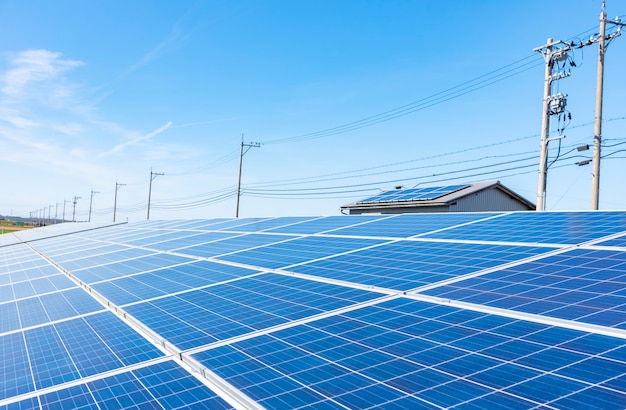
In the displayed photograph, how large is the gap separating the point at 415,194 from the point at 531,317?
88.9ft

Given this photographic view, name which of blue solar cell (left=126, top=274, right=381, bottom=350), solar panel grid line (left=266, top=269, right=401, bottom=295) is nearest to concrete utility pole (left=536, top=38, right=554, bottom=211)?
solar panel grid line (left=266, top=269, right=401, bottom=295)

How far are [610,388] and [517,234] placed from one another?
272 inches

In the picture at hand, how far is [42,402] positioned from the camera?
5.21m

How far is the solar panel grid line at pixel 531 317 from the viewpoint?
483 cm

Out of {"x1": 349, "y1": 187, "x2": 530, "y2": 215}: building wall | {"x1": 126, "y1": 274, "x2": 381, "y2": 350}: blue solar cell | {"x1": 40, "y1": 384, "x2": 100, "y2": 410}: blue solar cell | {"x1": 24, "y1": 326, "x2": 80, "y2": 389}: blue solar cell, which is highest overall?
{"x1": 349, "y1": 187, "x2": 530, "y2": 215}: building wall

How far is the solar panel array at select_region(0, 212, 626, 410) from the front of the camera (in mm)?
4324

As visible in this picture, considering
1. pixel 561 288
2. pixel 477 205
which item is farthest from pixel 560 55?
pixel 561 288

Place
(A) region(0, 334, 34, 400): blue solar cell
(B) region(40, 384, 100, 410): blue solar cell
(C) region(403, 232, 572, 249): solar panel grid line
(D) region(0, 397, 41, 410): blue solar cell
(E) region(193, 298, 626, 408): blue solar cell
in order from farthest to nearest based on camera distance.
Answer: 1. (C) region(403, 232, 572, 249): solar panel grid line
2. (A) region(0, 334, 34, 400): blue solar cell
3. (D) region(0, 397, 41, 410): blue solar cell
4. (B) region(40, 384, 100, 410): blue solar cell
5. (E) region(193, 298, 626, 408): blue solar cell

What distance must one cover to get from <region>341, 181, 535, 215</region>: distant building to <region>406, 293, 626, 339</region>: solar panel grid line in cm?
2249

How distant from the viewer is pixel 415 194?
32125 millimetres

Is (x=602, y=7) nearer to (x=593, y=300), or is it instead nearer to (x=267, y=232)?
(x=267, y=232)

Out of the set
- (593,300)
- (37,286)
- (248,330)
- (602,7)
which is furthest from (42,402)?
(602,7)

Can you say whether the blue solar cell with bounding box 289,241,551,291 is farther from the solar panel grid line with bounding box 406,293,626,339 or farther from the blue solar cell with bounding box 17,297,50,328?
the blue solar cell with bounding box 17,297,50,328

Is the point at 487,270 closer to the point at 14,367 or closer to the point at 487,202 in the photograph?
the point at 14,367
